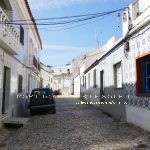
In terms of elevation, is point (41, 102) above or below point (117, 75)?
below

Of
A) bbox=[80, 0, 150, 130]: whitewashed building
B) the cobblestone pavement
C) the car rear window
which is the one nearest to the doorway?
the cobblestone pavement

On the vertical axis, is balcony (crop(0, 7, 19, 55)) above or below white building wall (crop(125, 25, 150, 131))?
above

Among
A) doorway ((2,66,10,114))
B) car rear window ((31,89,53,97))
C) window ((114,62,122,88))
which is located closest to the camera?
doorway ((2,66,10,114))

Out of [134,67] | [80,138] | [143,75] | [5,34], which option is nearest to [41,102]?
[5,34]

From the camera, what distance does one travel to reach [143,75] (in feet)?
35.0

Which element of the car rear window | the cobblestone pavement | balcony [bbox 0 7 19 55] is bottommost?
the cobblestone pavement

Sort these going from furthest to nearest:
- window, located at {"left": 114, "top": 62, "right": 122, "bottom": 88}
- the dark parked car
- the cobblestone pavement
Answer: the dark parked car
window, located at {"left": 114, "top": 62, "right": 122, "bottom": 88}
the cobblestone pavement

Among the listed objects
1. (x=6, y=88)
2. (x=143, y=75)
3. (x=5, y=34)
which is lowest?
(x=6, y=88)

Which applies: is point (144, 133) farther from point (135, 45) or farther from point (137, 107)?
point (135, 45)

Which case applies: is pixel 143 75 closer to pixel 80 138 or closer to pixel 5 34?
pixel 80 138

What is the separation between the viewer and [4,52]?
11.8m

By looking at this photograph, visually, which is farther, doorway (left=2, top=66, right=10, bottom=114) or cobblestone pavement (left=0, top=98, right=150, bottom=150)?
doorway (left=2, top=66, right=10, bottom=114)

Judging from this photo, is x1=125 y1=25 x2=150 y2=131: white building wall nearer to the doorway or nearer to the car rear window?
the doorway

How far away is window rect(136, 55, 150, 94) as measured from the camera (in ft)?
34.7
